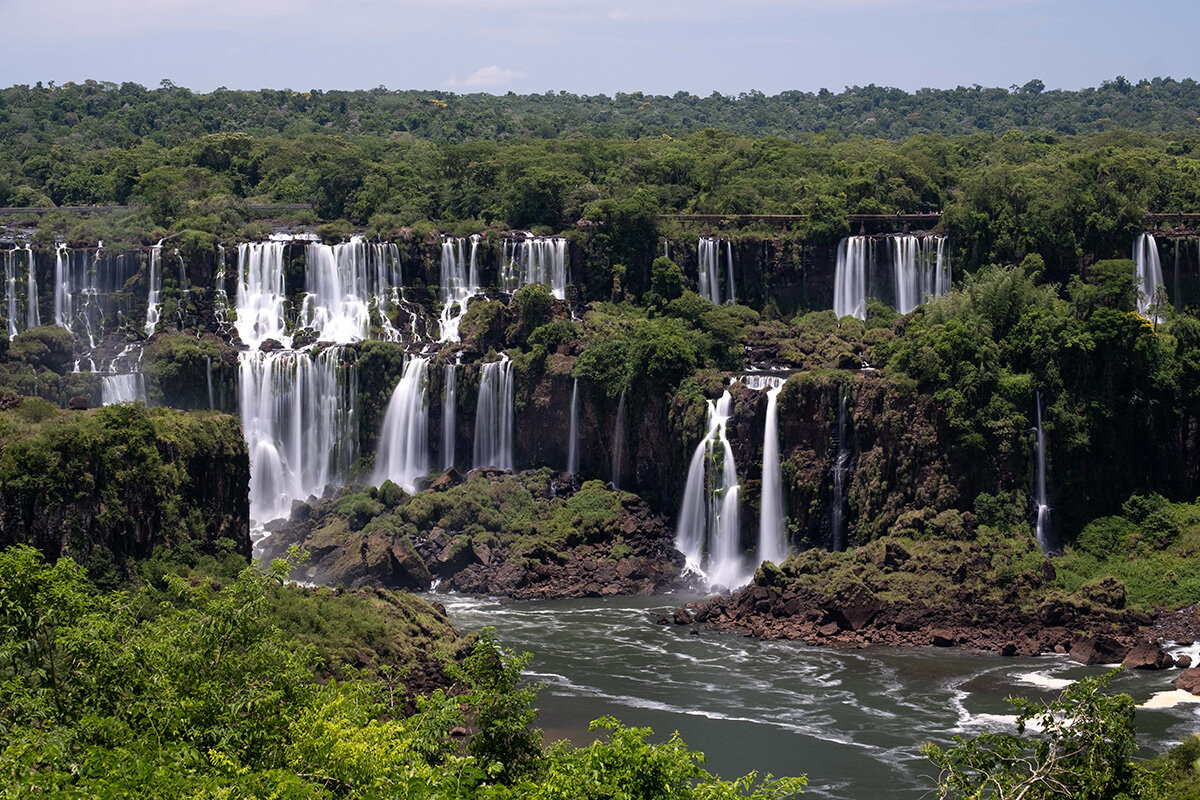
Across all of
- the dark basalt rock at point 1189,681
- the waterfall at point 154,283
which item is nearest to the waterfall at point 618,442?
the waterfall at point 154,283

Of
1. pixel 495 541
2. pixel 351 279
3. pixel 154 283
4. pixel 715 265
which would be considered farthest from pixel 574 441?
pixel 154 283

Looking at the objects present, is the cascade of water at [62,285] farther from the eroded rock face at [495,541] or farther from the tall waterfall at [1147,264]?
the tall waterfall at [1147,264]

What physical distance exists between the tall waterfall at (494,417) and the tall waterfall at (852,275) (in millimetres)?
14726

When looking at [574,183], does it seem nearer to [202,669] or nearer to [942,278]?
[942,278]

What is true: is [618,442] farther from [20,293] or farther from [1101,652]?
[20,293]

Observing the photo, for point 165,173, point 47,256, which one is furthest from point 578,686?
point 165,173

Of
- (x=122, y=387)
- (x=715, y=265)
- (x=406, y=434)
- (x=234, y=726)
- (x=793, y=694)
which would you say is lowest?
(x=793, y=694)

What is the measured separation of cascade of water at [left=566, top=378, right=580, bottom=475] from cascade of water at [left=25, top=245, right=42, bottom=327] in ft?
Answer: 82.1

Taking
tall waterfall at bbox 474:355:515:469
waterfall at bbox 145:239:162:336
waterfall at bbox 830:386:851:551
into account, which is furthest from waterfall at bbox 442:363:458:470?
Result: waterfall at bbox 830:386:851:551

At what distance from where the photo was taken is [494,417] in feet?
208

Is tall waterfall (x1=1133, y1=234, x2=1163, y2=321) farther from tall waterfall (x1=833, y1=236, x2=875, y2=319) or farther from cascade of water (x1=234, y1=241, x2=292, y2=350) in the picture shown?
cascade of water (x1=234, y1=241, x2=292, y2=350)

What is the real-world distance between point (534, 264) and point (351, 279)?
822 centimetres

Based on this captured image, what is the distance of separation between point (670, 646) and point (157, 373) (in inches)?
1117

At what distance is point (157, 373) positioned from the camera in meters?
64.5
